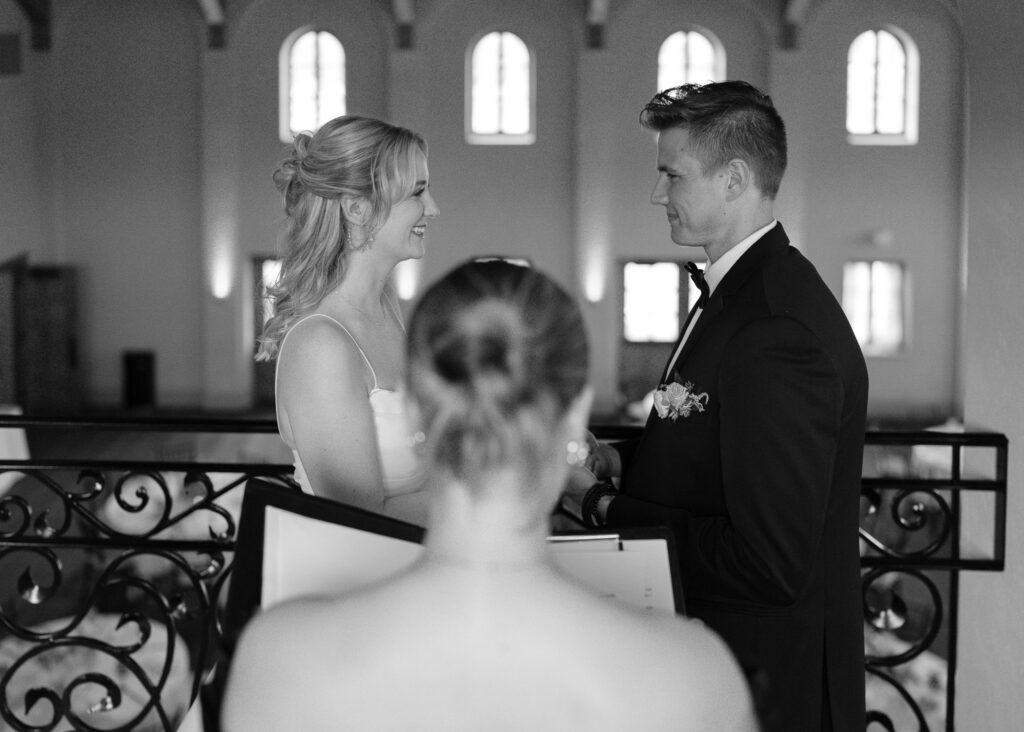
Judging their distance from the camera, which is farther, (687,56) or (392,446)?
(687,56)

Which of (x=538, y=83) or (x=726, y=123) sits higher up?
(x=538, y=83)

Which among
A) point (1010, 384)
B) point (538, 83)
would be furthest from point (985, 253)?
point (538, 83)

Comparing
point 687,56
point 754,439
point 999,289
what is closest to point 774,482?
point 754,439

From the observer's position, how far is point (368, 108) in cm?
1655

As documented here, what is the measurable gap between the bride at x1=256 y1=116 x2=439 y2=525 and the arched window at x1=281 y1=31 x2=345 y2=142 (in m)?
15.2

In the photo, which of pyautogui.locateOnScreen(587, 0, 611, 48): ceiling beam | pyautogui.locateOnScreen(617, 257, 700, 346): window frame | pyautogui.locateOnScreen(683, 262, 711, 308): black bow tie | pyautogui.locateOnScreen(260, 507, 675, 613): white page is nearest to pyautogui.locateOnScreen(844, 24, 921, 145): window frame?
pyautogui.locateOnScreen(617, 257, 700, 346): window frame

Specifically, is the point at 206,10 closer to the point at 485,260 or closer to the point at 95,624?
the point at 95,624

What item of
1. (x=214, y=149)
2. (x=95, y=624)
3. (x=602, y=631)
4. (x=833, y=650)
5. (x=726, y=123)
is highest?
(x=214, y=149)

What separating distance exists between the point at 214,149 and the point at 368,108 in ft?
7.93

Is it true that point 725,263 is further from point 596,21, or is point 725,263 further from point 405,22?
point 405,22

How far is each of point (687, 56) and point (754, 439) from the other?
51.7 feet

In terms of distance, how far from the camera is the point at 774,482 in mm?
1655

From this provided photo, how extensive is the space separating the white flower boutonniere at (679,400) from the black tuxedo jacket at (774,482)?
10 millimetres

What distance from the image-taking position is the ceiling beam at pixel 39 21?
16.4m
